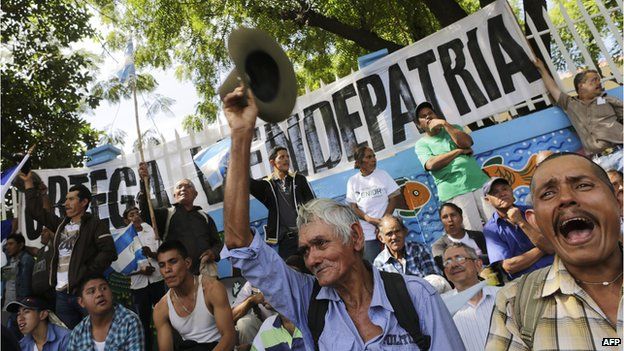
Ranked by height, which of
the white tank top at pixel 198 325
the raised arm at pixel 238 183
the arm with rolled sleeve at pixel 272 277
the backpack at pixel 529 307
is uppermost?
the raised arm at pixel 238 183

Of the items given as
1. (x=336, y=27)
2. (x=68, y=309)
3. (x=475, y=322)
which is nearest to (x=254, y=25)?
(x=336, y=27)

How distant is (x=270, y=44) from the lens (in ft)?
7.89

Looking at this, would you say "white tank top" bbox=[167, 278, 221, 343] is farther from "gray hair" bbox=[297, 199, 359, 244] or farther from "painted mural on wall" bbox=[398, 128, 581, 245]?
"painted mural on wall" bbox=[398, 128, 581, 245]

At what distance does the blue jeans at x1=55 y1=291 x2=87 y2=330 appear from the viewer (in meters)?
5.34

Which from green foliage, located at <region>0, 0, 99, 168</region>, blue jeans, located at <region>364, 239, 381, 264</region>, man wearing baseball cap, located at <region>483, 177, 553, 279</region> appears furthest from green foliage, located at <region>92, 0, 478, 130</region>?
man wearing baseball cap, located at <region>483, 177, 553, 279</region>

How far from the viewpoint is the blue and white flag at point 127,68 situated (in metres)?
5.93

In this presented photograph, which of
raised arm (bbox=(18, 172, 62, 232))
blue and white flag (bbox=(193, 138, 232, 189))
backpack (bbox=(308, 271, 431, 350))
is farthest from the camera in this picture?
raised arm (bbox=(18, 172, 62, 232))

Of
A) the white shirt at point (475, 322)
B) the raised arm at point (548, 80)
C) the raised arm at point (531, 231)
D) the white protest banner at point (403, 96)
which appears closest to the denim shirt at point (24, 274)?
the white protest banner at point (403, 96)

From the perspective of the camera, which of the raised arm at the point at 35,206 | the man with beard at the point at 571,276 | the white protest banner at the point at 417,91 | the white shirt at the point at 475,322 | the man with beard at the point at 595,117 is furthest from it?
the white protest banner at the point at 417,91

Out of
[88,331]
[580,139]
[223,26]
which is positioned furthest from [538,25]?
[88,331]

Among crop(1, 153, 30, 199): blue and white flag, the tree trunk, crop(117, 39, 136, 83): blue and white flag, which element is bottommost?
crop(1, 153, 30, 199): blue and white flag

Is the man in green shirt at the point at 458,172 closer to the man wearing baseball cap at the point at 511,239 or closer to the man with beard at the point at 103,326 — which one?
the man wearing baseball cap at the point at 511,239

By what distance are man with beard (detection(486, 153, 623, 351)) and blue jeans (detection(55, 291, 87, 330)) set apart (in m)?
4.74

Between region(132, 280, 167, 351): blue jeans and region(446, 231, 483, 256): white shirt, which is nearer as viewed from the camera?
region(446, 231, 483, 256): white shirt
